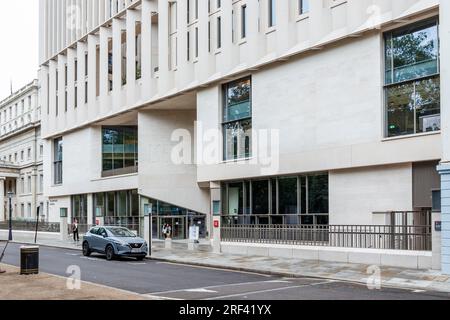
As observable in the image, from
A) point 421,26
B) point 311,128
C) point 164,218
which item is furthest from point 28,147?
point 421,26

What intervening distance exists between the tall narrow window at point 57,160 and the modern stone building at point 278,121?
24.0ft

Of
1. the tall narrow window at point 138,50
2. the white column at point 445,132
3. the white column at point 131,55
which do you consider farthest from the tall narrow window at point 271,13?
the white column at point 131,55

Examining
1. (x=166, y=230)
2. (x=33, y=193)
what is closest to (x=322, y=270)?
(x=166, y=230)

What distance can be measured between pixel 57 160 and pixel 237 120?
91.5 ft

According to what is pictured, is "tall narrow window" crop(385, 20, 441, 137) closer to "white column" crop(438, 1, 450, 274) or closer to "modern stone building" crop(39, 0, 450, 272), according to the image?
"modern stone building" crop(39, 0, 450, 272)

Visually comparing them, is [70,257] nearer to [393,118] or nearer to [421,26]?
[393,118]

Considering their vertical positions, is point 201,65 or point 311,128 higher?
point 201,65

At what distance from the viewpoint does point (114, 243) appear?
26.5 metres

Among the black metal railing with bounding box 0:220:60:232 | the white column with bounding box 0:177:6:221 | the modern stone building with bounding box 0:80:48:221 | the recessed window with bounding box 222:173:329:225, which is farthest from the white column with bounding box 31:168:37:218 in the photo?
the recessed window with bounding box 222:173:329:225

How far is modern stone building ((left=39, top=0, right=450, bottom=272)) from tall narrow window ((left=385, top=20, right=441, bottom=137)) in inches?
2.1

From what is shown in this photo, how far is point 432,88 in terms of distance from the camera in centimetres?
2302

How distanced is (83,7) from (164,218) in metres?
19.8
